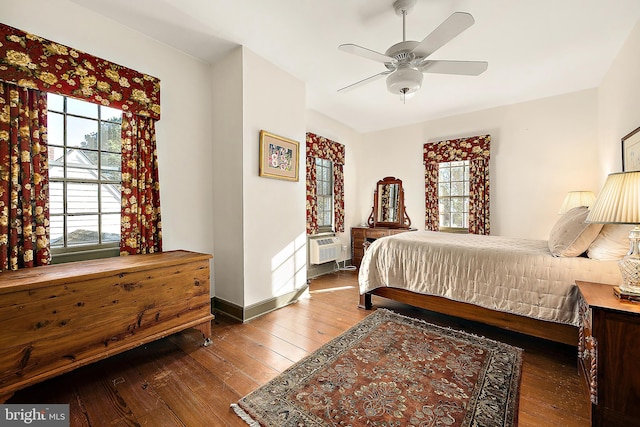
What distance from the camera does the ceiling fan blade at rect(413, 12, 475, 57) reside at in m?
1.61

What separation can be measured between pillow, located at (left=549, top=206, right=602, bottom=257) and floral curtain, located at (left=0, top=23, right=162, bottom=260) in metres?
3.37

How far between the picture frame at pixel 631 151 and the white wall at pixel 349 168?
3615mm

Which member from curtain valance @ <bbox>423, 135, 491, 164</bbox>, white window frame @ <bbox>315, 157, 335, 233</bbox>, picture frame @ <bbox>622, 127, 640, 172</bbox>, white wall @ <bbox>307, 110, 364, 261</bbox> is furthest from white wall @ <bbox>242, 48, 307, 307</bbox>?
picture frame @ <bbox>622, 127, 640, 172</bbox>

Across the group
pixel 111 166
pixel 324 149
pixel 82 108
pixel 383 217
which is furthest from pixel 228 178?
pixel 383 217

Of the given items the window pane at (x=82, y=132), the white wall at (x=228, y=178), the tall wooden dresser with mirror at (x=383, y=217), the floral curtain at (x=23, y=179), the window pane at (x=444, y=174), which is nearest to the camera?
the floral curtain at (x=23, y=179)

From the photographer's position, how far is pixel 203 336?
236 cm

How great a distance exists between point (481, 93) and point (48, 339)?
16.2 feet

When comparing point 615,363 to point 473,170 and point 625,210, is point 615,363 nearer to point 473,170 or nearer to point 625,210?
point 625,210

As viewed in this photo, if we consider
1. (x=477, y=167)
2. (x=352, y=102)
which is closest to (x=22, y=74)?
(x=352, y=102)

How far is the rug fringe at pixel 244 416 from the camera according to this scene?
4.72ft

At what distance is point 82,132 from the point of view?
7.30 feet

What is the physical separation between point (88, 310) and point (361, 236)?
418 cm

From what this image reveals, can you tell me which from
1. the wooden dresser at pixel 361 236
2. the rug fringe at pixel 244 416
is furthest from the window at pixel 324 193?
the rug fringe at pixel 244 416

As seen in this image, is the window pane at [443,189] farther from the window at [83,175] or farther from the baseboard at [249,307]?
the window at [83,175]
